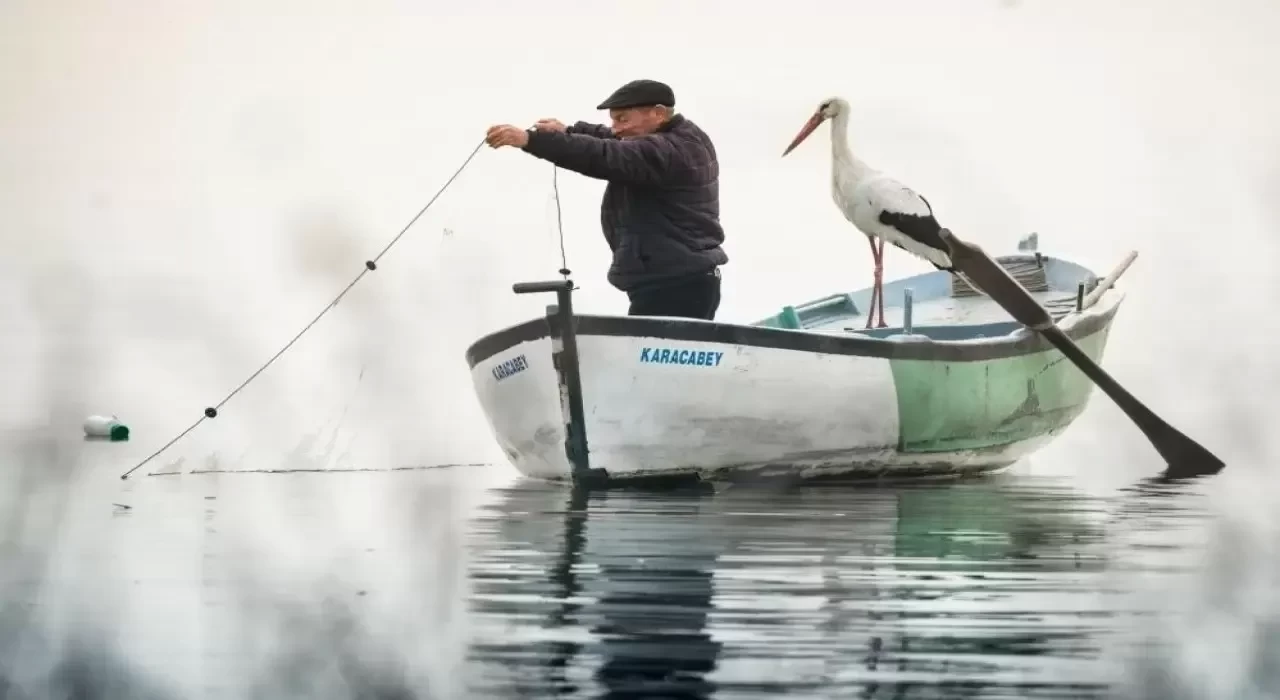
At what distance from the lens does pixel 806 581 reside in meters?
3.11

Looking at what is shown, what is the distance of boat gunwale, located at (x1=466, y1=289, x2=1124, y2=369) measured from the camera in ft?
16.6

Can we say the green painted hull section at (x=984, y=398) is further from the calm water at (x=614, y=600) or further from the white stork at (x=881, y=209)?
the calm water at (x=614, y=600)

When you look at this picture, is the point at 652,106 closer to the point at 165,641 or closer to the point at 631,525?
the point at 631,525

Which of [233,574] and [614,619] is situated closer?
[614,619]

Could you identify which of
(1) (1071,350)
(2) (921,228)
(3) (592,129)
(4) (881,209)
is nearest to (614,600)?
(3) (592,129)

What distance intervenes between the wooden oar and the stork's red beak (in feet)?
6.18

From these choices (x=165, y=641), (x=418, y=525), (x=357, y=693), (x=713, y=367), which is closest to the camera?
(x=357, y=693)

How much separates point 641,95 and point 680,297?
0.66m

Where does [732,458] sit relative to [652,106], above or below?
below

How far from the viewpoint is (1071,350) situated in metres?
6.24

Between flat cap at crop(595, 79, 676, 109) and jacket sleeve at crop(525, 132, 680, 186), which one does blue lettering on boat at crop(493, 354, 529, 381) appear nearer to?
jacket sleeve at crop(525, 132, 680, 186)

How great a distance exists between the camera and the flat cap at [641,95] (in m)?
5.27

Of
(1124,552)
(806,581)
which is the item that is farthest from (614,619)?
(1124,552)

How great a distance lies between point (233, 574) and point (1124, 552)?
6.37 ft
